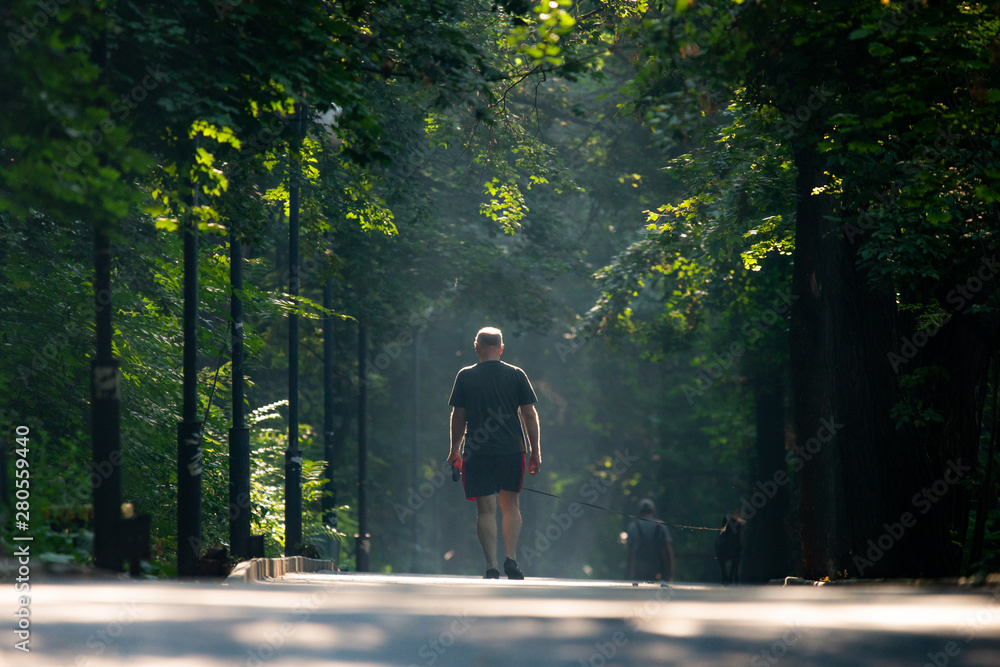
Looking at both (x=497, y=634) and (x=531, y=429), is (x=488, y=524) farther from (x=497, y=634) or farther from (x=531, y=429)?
(x=497, y=634)

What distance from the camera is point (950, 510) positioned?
35.5 feet

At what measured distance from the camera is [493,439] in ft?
33.5

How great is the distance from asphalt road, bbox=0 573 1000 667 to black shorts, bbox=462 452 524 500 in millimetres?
6765

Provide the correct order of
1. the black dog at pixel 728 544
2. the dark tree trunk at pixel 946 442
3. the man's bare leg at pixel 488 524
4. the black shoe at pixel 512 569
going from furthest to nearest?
the black dog at pixel 728 544 → the dark tree trunk at pixel 946 442 → the man's bare leg at pixel 488 524 → the black shoe at pixel 512 569

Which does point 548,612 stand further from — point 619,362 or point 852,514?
point 619,362

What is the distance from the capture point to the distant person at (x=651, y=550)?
19000 mm

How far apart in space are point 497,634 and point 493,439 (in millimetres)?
7132

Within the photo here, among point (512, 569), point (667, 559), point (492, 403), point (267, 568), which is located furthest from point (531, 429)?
point (667, 559)

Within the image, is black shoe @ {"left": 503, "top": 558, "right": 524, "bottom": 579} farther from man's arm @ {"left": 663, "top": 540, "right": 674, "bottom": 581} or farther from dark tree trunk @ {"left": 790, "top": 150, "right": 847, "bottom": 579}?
man's arm @ {"left": 663, "top": 540, "right": 674, "bottom": 581}

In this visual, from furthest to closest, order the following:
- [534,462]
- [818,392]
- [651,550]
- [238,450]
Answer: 1. [651,550]
2. [238,450]
3. [818,392]
4. [534,462]

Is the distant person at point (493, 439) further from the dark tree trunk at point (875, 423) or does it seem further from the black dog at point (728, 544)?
the black dog at point (728, 544)

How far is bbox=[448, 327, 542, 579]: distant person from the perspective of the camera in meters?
10.2

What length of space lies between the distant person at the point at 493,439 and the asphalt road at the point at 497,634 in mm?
6706

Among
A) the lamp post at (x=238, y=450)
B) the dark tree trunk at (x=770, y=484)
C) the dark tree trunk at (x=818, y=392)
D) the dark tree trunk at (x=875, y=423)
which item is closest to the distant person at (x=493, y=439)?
the lamp post at (x=238, y=450)
